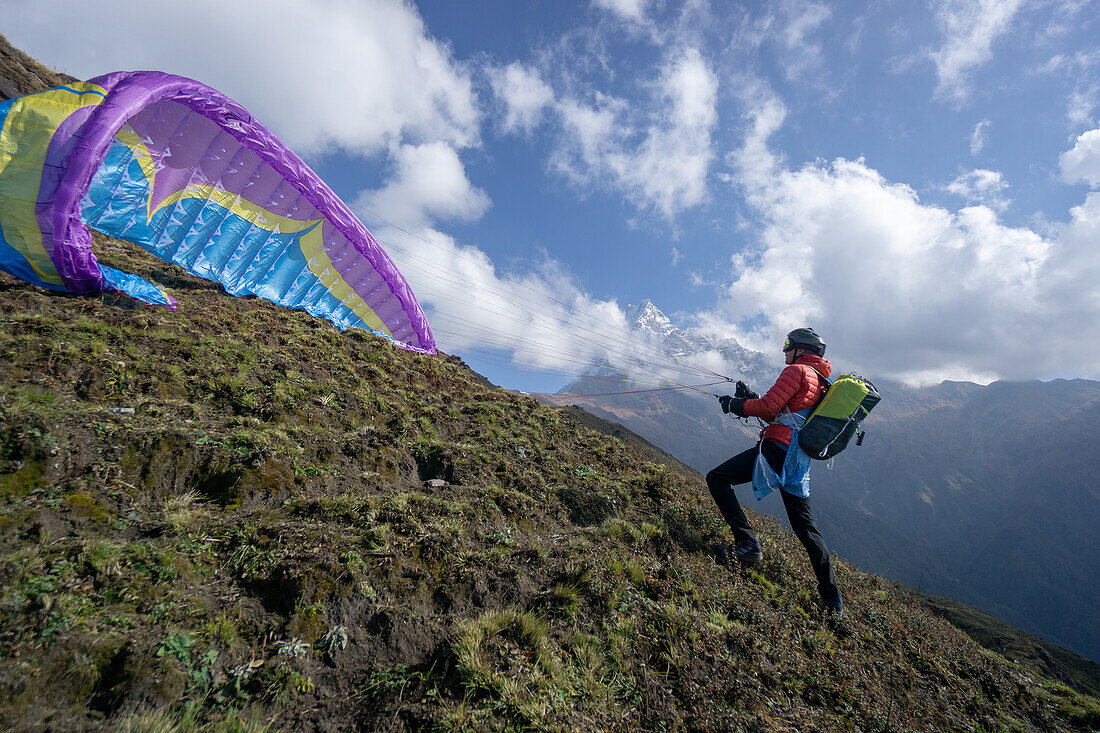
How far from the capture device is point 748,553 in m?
6.44

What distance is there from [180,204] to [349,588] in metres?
12.9

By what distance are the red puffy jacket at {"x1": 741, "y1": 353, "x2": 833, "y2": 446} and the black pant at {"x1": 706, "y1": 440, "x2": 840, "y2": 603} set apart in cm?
19

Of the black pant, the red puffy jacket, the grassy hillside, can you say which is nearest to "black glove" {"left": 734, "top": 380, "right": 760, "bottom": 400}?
the red puffy jacket

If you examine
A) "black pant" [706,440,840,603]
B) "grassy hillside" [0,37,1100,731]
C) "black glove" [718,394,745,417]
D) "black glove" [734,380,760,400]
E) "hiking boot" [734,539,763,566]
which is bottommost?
"grassy hillside" [0,37,1100,731]

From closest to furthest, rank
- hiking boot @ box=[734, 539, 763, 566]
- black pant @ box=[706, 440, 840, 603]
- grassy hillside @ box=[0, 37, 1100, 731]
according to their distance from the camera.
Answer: grassy hillside @ box=[0, 37, 1100, 731], black pant @ box=[706, 440, 840, 603], hiking boot @ box=[734, 539, 763, 566]

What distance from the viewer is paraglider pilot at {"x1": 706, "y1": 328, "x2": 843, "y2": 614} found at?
5.89 metres

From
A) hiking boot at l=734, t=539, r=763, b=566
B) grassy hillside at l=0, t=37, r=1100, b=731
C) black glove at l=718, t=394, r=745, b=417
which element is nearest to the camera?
grassy hillside at l=0, t=37, r=1100, b=731

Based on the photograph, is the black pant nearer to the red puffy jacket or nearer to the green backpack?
the red puffy jacket

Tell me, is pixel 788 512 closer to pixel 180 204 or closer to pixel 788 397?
pixel 788 397

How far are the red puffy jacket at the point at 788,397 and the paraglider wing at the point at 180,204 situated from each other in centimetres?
1176

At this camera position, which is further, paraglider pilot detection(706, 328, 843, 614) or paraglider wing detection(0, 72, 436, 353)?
paraglider wing detection(0, 72, 436, 353)

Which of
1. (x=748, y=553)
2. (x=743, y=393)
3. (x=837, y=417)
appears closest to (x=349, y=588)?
(x=748, y=553)

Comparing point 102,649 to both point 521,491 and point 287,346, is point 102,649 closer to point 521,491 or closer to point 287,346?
point 521,491

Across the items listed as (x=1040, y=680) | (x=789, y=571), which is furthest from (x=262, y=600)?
(x=1040, y=680)
